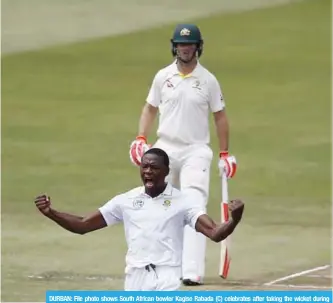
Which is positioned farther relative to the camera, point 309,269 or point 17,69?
point 17,69

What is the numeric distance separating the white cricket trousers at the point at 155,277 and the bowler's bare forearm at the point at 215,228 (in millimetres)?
308

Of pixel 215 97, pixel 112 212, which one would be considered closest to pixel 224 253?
pixel 215 97

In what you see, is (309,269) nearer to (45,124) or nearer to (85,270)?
(85,270)

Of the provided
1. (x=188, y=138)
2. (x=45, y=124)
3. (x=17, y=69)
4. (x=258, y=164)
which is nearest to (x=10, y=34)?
(x=17, y=69)

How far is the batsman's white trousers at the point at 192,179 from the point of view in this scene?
12516 mm

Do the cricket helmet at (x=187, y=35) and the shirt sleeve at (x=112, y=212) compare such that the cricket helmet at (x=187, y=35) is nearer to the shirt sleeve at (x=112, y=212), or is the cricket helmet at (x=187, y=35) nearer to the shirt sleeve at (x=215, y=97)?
the shirt sleeve at (x=215, y=97)

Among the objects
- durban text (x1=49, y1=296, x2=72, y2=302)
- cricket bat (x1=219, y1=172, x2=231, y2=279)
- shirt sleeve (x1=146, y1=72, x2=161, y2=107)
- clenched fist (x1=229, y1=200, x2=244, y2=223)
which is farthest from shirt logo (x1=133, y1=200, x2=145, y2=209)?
shirt sleeve (x1=146, y1=72, x2=161, y2=107)

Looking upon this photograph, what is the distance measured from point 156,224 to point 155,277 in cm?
34

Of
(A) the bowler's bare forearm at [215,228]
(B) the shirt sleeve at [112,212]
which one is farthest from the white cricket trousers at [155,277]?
(B) the shirt sleeve at [112,212]

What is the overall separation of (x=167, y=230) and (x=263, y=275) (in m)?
3.77

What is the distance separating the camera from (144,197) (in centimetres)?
966

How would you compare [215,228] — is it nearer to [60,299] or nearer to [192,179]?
[60,299]

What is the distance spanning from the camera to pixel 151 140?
59.5 ft

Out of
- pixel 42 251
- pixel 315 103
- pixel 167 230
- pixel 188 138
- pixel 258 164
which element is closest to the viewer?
pixel 167 230
